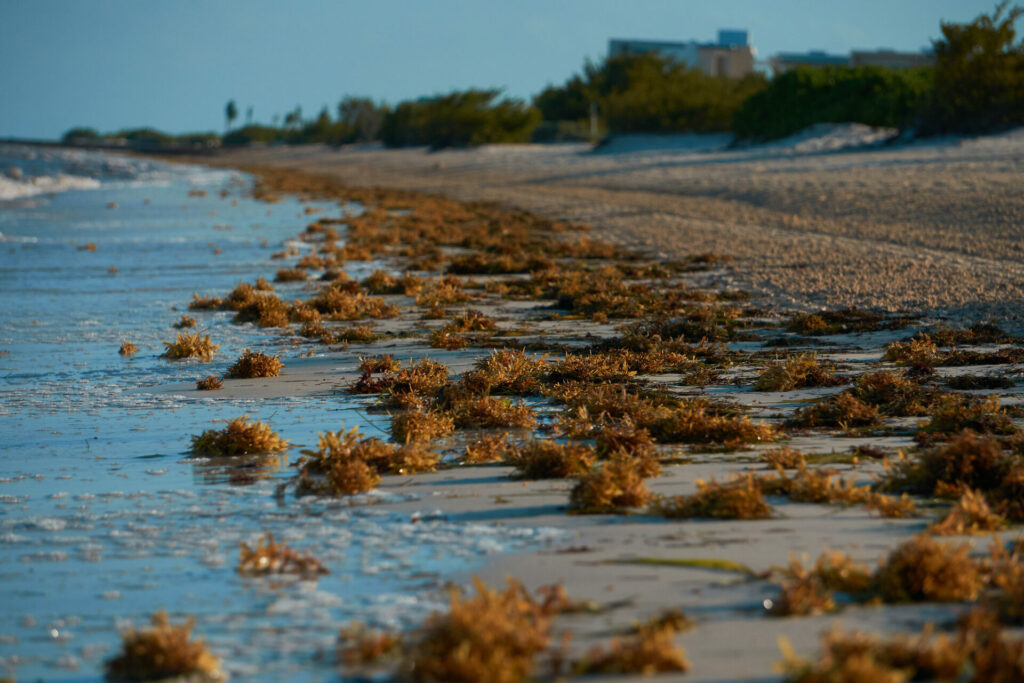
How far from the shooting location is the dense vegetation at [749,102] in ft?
98.4

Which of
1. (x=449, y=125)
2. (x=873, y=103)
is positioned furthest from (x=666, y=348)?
(x=449, y=125)

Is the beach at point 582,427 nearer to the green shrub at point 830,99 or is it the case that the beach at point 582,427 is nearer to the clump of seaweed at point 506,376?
the clump of seaweed at point 506,376

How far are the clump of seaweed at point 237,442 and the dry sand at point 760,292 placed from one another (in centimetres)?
83

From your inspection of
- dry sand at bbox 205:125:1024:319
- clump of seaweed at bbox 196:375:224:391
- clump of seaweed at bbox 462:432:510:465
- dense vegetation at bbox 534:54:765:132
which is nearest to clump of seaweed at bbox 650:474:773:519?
clump of seaweed at bbox 462:432:510:465

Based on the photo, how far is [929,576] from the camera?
10.6 feet

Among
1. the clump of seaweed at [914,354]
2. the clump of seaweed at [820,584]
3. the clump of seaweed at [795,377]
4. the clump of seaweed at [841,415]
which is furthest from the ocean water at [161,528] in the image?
the clump of seaweed at [914,354]

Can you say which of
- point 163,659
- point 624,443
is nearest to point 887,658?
point 163,659

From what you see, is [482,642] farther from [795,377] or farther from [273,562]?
[795,377]

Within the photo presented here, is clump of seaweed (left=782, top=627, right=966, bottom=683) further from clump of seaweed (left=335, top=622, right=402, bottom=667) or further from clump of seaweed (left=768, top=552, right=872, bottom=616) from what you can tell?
clump of seaweed (left=335, top=622, right=402, bottom=667)

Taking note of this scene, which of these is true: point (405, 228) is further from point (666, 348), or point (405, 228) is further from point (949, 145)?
point (949, 145)

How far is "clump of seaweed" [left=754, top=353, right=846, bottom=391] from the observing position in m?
6.47

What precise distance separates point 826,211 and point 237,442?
605 inches

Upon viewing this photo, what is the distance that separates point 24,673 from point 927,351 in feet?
19.7

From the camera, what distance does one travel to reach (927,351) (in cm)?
720
